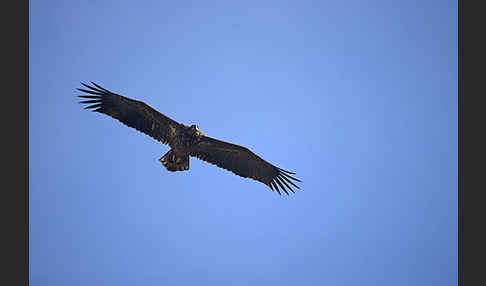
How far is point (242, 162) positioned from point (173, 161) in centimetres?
224

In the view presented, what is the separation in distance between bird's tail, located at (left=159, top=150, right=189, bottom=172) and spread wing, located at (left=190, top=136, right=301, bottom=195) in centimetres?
54

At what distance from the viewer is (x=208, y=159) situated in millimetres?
16562

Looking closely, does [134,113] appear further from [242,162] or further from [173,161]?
[242,162]

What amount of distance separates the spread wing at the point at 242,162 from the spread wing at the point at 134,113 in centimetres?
103

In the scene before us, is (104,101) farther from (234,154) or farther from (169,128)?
(234,154)

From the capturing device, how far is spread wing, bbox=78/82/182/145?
15.8 metres

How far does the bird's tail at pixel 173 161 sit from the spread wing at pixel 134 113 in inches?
19.8

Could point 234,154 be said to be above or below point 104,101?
below

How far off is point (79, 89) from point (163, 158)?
3.05 metres

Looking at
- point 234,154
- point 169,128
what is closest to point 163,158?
point 169,128

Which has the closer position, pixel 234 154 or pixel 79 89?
pixel 79 89

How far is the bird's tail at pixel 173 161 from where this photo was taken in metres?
15.6

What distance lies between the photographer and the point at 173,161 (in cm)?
1566

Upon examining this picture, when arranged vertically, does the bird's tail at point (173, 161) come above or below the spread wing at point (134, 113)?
below
